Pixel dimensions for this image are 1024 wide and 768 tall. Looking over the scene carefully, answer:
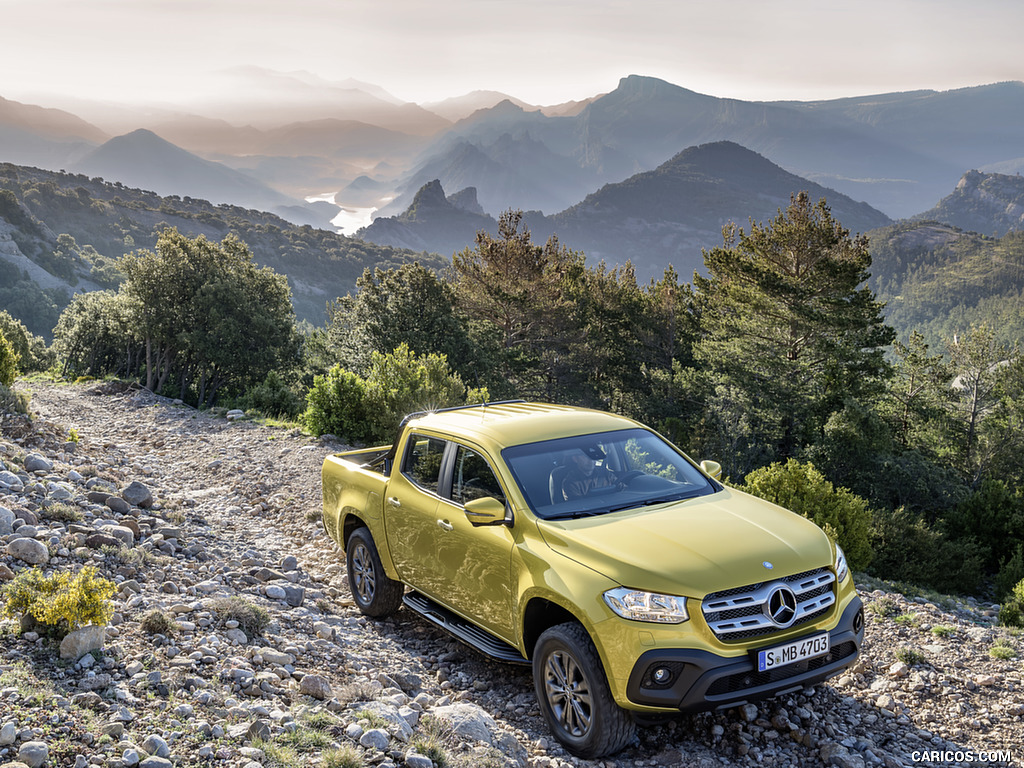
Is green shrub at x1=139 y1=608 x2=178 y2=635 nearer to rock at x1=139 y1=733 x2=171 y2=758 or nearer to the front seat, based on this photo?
rock at x1=139 y1=733 x2=171 y2=758

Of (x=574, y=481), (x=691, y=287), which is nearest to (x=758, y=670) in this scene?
(x=574, y=481)

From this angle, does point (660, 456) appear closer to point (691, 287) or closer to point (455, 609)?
point (455, 609)

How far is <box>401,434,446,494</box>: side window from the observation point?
5.54 metres

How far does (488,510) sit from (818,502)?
29.6 ft

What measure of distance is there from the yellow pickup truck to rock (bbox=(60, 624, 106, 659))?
217 centimetres

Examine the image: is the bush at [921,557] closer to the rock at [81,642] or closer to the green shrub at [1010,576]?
the green shrub at [1010,576]

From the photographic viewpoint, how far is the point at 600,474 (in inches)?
199

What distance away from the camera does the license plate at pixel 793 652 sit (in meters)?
3.82

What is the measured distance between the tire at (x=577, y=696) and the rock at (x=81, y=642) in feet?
8.51

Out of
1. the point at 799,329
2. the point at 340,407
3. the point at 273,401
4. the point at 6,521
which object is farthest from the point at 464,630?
the point at 799,329

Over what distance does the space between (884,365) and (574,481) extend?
119 ft

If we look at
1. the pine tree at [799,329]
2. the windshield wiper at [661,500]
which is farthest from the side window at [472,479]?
the pine tree at [799,329]

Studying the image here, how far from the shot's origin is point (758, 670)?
3.79 metres

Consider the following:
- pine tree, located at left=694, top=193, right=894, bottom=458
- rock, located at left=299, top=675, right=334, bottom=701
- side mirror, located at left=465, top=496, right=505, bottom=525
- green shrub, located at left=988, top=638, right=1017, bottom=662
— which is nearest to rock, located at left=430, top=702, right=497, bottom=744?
rock, located at left=299, top=675, right=334, bottom=701
